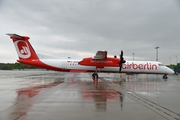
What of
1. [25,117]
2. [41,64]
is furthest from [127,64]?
[25,117]

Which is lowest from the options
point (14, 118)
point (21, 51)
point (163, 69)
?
point (14, 118)

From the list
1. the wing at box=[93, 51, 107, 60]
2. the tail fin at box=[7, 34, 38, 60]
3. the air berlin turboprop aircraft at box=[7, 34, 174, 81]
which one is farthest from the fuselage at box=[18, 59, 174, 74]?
the wing at box=[93, 51, 107, 60]

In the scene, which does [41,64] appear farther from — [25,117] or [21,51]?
[25,117]

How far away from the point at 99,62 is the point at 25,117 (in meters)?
18.9

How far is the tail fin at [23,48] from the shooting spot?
23547 mm

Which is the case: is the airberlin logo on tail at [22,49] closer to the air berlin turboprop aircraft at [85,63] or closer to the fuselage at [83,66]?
the air berlin turboprop aircraft at [85,63]

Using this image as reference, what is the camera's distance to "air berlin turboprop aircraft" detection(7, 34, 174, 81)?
23.7 meters

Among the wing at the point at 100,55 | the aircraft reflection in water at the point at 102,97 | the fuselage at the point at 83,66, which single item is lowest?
the aircraft reflection in water at the point at 102,97

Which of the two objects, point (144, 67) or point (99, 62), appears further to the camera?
Result: point (144, 67)

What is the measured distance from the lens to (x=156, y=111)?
20.4ft

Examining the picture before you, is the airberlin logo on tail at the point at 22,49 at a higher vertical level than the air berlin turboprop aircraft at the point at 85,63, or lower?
higher

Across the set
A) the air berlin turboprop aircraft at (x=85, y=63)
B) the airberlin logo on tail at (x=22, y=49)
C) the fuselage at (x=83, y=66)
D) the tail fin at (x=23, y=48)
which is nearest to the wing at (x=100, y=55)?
the air berlin turboprop aircraft at (x=85, y=63)

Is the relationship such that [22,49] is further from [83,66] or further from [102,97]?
[102,97]

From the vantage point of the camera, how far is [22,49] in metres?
24.0
